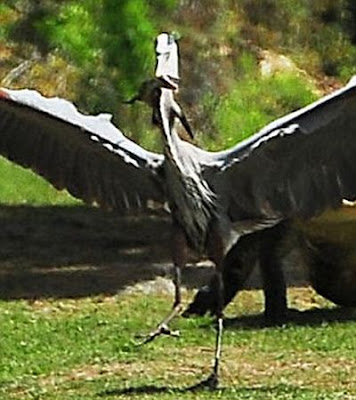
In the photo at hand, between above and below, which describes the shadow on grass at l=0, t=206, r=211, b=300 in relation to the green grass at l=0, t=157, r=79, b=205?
above

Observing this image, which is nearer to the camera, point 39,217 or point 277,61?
point 39,217

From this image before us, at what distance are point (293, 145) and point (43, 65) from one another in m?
8.50

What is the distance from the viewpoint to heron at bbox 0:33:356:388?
7.31 meters

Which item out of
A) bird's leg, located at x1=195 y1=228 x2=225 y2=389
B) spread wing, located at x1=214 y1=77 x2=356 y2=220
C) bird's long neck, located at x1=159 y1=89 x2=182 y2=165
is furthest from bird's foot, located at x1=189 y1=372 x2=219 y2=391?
bird's long neck, located at x1=159 y1=89 x2=182 y2=165

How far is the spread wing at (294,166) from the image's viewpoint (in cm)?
733

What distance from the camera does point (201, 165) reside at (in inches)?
296


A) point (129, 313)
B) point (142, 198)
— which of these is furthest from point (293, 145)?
point (129, 313)

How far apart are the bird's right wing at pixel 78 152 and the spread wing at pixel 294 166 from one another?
15.0 inches

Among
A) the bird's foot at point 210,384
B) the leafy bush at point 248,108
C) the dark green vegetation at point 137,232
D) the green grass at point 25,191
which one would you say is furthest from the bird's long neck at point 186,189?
the green grass at point 25,191

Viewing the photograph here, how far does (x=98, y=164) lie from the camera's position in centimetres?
807

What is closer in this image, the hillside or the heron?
the heron

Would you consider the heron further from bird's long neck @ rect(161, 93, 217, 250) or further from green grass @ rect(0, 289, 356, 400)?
green grass @ rect(0, 289, 356, 400)

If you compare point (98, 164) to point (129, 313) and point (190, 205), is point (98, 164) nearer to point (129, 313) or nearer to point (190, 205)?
point (190, 205)

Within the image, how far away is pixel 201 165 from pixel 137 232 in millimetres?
7482
